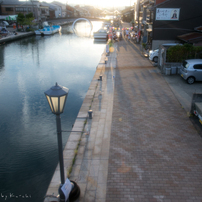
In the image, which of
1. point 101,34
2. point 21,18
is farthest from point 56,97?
point 21,18

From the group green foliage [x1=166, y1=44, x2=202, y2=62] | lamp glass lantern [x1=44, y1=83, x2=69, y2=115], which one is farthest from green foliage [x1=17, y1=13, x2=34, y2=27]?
lamp glass lantern [x1=44, y1=83, x2=69, y2=115]

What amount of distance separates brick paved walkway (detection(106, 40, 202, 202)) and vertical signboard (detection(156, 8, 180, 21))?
15.3 meters

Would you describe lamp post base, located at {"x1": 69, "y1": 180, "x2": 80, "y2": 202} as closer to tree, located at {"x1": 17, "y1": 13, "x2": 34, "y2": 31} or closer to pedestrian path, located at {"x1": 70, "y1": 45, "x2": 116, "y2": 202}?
pedestrian path, located at {"x1": 70, "y1": 45, "x2": 116, "y2": 202}

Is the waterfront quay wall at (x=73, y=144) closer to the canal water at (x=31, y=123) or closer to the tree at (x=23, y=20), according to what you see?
the canal water at (x=31, y=123)

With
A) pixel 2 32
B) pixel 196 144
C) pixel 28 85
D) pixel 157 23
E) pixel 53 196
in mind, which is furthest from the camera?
pixel 2 32

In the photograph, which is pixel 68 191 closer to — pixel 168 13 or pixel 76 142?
pixel 76 142

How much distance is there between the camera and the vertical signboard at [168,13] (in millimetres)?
25234

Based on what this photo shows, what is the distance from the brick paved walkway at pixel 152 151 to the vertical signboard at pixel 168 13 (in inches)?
602

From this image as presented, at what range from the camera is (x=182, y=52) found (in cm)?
1742

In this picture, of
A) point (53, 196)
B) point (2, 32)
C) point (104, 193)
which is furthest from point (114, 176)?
point (2, 32)

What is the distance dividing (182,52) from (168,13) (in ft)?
33.0

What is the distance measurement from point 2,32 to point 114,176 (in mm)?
52113

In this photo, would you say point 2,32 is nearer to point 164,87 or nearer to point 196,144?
point 164,87

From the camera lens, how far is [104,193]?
19.1 ft
